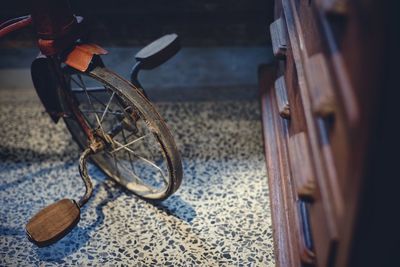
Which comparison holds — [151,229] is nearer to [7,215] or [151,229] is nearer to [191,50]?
[7,215]

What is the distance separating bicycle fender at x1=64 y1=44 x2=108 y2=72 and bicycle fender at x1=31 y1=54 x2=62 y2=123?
0.14m

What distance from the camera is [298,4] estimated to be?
179cm

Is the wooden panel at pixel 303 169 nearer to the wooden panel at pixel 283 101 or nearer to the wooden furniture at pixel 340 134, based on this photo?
the wooden furniture at pixel 340 134

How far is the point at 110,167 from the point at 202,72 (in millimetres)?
1076

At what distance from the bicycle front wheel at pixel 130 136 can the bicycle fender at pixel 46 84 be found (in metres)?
0.08

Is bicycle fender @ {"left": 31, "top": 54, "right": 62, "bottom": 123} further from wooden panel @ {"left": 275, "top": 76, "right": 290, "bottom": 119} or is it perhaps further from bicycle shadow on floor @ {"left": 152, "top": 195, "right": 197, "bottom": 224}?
wooden panel @ {"left": 275, "top": 76, "right": 290, "bottom": 119}

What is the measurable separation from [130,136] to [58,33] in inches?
28.5

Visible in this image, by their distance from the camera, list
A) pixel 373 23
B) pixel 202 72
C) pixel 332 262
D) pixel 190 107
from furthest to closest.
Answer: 1. pixel 202 72
2. pixel 190 107
3. pixel 332 262
4. pixel 373 23

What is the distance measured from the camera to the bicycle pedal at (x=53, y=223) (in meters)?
1.91

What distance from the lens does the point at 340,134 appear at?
45.9 inches

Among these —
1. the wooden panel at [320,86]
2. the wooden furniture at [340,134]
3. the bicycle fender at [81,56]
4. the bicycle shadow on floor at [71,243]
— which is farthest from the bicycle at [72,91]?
the wooden panel at [320,86]

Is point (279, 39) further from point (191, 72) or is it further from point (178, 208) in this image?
point (191, 72)

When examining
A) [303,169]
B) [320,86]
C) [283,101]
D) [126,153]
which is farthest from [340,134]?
[126,153]

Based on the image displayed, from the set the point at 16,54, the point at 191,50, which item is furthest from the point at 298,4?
the point at 16,54
